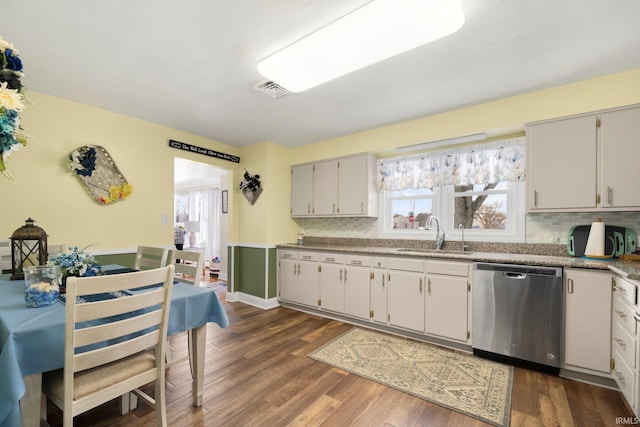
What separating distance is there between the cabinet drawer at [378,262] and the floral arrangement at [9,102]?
2.93 meters

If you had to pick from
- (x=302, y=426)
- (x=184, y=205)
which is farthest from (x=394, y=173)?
(x=184, y=205)

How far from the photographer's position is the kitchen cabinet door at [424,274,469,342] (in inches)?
104

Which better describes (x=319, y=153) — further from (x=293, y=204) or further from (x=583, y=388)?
(x=583, y=388)

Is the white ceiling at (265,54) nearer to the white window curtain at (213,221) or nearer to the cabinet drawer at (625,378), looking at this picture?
the cabinet drawer at (625,378)

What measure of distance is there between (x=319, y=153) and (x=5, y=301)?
3.57 meters

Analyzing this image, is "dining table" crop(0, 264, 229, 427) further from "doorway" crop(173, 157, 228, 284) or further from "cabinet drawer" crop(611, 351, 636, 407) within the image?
"doorway" crop(173, 157, 228, 284)

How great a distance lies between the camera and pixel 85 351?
51.7 inches

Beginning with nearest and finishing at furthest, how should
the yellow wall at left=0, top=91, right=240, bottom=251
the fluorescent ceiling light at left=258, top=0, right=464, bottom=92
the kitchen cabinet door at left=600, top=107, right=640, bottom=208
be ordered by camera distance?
the fluorescent ceiling light at left=258, top=0, right=464, bottom=92 < the kitchen cabinet door at left=600, top=107, right=640, bottom=208 < the yellow wall at left=0, top=91, right=240, bottom=251

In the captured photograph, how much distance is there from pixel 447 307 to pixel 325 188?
2201 mm

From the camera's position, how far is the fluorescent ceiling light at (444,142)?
292cm

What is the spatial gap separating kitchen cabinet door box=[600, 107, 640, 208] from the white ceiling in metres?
0.43

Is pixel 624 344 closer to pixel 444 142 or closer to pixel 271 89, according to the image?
pixel 444 142

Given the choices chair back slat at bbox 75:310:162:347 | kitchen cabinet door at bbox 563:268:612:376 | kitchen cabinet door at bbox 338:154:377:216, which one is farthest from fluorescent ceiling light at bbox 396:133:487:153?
chair back slat at bbox 75:310:162:347

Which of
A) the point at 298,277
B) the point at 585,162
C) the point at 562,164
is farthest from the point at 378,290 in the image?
the point at 585,162
